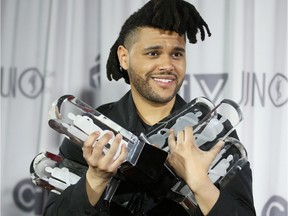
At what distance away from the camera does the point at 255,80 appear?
3.91 ft

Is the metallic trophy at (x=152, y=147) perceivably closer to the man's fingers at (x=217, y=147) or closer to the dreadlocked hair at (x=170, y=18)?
the man's fingers at (x=217, y=147)

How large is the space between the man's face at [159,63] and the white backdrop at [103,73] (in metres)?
0.28

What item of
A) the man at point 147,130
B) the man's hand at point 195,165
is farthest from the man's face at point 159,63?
the man's hand at point 195,165

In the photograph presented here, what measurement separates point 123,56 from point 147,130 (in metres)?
0.20

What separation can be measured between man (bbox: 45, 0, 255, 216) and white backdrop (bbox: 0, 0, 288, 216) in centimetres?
20

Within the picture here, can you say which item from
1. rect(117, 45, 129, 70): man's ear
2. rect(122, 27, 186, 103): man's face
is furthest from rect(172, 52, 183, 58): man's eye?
rect(117, 45, 129, 70): man's ear

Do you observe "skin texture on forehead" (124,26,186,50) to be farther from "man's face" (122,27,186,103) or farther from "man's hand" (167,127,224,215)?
"man's hand" (167,127,224,215)

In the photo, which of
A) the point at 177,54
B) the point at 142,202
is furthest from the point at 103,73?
the point at 142,202

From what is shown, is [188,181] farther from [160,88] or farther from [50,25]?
[50,25]

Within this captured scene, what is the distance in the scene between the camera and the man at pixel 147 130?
733 millimetres

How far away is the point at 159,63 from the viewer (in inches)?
36.2

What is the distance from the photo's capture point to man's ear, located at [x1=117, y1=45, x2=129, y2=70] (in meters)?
1.01

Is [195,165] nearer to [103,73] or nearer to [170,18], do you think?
[170,18]

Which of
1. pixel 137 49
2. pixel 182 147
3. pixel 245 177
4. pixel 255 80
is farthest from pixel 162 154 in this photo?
pixel 255 80
